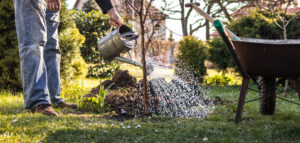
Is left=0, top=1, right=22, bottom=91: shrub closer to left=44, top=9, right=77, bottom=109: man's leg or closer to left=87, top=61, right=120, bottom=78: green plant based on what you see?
left=44, top=9, right=77, bottom=109: man's leg

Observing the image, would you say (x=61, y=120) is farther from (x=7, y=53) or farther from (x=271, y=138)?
(x=7, y=53)

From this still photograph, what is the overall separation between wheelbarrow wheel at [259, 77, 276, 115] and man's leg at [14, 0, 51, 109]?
1.97 metres

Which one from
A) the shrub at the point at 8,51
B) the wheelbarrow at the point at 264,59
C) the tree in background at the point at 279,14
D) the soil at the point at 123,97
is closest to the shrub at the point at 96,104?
the soil at the point at 123,97

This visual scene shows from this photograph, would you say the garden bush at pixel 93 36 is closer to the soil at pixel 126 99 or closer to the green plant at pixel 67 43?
the green plant at pixel 67 43

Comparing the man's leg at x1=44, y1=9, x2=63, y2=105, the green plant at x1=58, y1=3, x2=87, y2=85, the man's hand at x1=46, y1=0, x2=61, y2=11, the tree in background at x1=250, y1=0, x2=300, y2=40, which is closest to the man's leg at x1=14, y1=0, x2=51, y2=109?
the man's hand at x1=46, y1=0, x2=61, y2=11

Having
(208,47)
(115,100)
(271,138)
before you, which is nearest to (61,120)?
(115,100)

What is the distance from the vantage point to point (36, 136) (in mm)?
1630

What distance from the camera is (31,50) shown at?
7.06ft

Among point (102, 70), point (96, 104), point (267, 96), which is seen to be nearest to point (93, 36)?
point (102, 70)

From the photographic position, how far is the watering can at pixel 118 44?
2.49m

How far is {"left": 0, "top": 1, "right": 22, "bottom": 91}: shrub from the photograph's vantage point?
3.79 meters

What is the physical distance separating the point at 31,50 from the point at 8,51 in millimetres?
1975

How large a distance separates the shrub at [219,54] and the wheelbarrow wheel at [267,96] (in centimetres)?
325

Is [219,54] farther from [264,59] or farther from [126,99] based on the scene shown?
[264,59]
